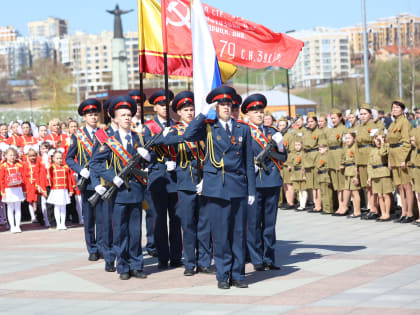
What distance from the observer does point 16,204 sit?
1448 centimetres

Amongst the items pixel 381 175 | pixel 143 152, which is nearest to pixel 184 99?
pixel 143 152

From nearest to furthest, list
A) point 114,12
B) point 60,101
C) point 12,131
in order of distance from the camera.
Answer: point 12,131
point 60,101
point 114,12

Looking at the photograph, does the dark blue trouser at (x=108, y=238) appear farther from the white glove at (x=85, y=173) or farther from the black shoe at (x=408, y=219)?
the black shoe at (x=408, y=219)

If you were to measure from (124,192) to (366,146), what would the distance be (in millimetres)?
6471

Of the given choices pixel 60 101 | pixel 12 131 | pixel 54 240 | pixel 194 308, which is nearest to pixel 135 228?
pixel 194 308

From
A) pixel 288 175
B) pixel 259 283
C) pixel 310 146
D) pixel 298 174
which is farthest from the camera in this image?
pixel 288 175

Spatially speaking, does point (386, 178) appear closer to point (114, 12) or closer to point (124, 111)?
point (124, 111)

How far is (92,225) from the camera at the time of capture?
34.0ft

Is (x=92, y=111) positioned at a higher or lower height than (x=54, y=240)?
higher

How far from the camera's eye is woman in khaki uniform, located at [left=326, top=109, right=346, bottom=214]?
14.3 meters

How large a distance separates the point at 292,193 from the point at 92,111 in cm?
707

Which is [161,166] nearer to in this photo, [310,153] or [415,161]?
[415,161]

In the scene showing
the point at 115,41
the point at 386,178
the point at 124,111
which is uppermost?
the point at 115,41

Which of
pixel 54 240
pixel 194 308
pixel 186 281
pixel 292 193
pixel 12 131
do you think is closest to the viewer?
pixel 194 308
